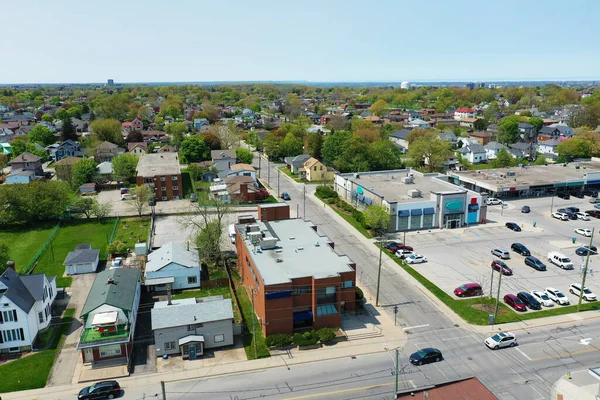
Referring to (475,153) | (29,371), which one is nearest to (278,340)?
(29,371)

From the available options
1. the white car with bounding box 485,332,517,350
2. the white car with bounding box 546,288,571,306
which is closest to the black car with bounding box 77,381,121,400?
the white car with bounding box 485,332,517,350

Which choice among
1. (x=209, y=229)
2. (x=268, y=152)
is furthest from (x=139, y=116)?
(x=209, y=229)

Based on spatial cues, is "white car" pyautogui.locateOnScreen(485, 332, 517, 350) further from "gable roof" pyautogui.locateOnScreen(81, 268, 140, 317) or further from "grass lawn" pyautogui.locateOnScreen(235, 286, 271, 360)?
"gable roof" pyautogui.locateOnScreen(81, 268, 140, 317)

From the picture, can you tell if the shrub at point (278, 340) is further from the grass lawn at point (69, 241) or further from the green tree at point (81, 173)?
the green tree at point (81, 173)

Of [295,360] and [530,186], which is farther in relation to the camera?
[530,186]

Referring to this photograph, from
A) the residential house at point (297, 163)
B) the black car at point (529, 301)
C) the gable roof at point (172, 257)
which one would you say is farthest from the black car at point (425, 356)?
the residential house at point (297, 163)

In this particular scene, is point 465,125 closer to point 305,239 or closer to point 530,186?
point 530,186
